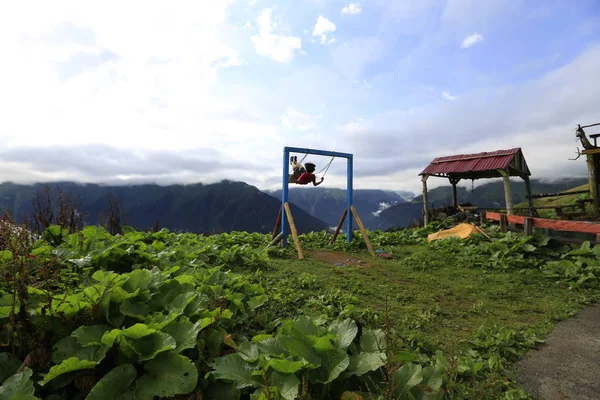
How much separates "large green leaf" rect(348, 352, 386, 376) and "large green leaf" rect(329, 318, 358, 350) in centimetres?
12

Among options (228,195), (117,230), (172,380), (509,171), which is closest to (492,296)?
(172,380)

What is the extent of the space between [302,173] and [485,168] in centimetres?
1218

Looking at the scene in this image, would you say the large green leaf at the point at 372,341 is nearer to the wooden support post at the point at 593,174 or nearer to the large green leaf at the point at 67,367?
the large green leaf at the point at 67,367

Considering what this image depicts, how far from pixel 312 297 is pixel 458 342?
73.0 inches

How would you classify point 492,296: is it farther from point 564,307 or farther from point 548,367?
point 548,367

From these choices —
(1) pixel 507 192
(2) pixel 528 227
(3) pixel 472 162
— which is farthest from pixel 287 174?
(3) pixel 472 162

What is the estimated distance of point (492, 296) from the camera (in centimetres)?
527

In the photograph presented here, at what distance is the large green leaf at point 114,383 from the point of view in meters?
1.73

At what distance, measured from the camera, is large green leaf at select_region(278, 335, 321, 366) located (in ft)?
6.82

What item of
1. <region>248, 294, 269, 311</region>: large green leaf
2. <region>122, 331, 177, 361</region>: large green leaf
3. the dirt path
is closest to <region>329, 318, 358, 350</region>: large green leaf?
<region>248, 294, 269, 311</region>: large green leaf

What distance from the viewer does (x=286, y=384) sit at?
1.85 meters

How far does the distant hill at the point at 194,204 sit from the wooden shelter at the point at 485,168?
112 meters

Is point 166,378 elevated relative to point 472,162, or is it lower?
lower

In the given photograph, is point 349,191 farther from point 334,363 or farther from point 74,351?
point 74,351
